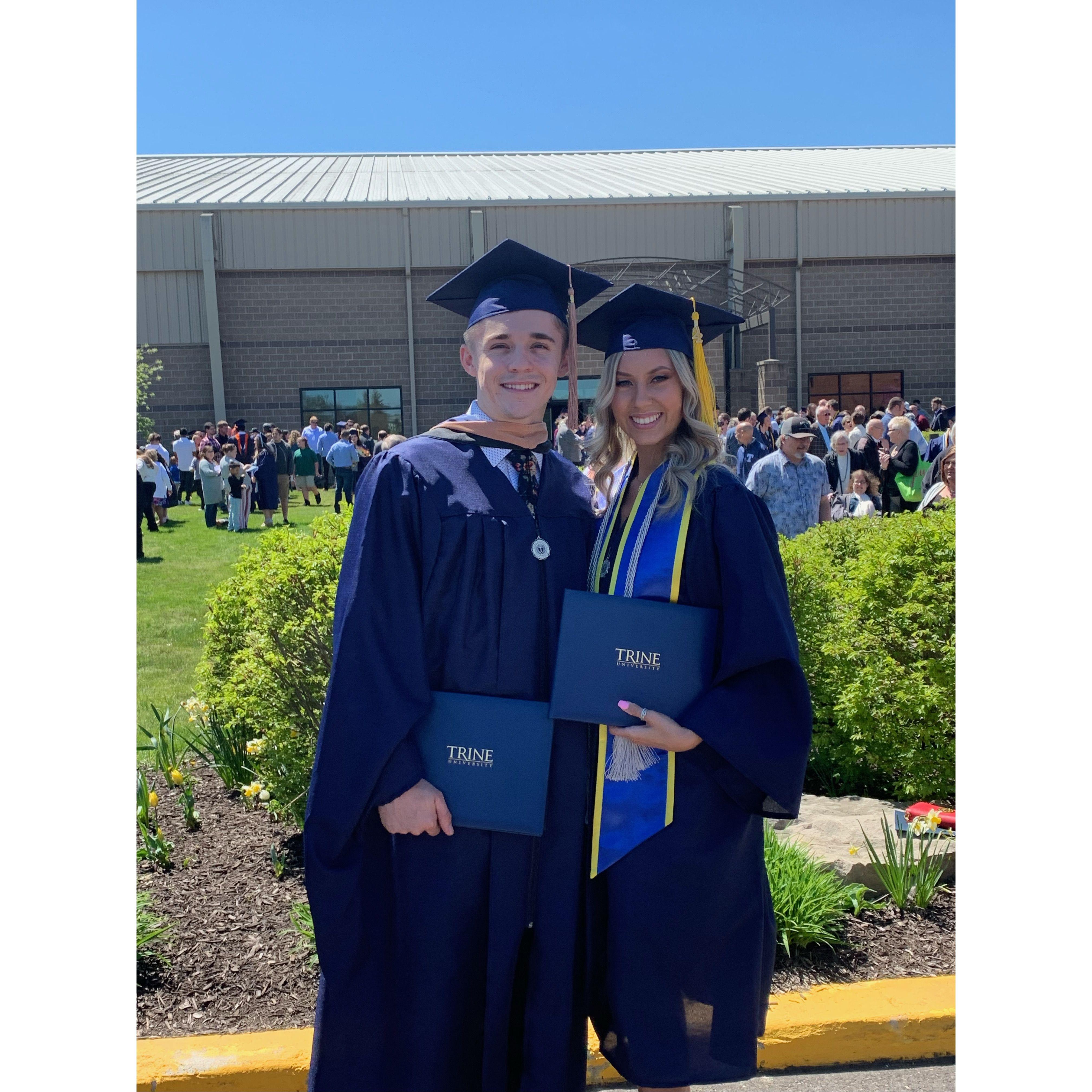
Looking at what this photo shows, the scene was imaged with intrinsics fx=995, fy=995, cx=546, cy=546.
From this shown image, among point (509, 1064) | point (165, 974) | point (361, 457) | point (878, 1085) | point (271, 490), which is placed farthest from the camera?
point (361, 457)

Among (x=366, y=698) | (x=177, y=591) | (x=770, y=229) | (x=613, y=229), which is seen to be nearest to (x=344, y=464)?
(x=177, y=591)

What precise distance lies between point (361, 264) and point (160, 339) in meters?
4.70

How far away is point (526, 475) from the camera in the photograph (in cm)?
236

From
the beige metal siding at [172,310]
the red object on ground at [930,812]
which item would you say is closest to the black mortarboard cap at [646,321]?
the red object on ground at [930,812]

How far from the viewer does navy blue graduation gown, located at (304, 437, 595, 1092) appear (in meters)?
2.18

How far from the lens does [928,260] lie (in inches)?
893

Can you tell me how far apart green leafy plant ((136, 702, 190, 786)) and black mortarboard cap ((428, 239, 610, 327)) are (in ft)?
8.18

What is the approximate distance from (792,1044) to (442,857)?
4.37 ft

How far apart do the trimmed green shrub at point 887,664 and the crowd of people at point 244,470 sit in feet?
27.0

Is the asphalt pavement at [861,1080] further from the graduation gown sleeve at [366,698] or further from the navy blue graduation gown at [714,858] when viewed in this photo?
the graduation gown sleeve at [366,698]

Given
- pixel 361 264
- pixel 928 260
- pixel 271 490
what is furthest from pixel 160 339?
pixel 928 260

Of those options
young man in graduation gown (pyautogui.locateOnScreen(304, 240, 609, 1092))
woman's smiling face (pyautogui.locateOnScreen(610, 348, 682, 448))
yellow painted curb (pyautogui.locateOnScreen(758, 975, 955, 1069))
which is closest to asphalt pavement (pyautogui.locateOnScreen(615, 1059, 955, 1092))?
yellow painted curb (pyautogui.locateOnScreen(758, 975, 955, 1069))

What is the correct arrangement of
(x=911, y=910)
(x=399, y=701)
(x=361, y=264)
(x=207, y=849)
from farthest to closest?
(x=361, y=264) < (x=207, y=849) < (x=911, y=910) < (x=399, y=701)

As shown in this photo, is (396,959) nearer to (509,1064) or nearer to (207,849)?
(509,1064)
